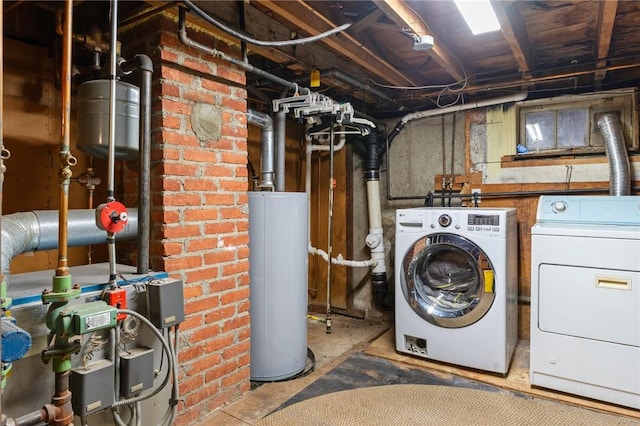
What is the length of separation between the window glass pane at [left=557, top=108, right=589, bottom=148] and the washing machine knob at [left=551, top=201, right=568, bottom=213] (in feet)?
2.26

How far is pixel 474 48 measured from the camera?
2580mm

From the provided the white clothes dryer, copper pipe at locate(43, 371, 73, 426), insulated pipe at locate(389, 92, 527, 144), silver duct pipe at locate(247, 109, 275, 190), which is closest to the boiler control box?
copper pipe at locate(43, 371, 73, 426)

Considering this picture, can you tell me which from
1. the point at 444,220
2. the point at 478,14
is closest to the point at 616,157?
the point at 444,220

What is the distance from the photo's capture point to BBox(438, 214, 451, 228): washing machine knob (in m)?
2.61

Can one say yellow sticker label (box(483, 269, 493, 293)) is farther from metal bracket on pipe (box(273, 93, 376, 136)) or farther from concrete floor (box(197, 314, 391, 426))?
metal bracket on pipe (box(273, 93, 376, 136))

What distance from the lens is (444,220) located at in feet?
8.61

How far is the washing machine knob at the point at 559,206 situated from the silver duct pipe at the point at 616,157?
427mm

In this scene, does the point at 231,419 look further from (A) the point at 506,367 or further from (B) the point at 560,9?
(B) the point at 560,9

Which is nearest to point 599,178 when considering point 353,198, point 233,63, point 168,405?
point 353,198

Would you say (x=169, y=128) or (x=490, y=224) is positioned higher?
(x=169, y=128)

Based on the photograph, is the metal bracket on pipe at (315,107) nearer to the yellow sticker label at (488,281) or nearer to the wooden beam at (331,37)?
the wooden beam at (331,37)

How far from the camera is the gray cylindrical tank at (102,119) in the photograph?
139 cm

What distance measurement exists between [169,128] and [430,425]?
1.93 m

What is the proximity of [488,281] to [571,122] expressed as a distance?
151 centimetres
